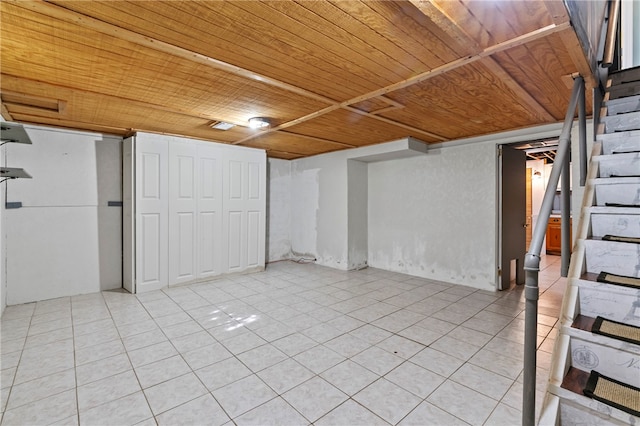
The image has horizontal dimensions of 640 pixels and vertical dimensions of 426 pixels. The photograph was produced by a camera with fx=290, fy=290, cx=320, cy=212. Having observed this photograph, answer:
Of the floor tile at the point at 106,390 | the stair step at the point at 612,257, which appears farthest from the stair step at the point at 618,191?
the floor tile at the point at 106,390

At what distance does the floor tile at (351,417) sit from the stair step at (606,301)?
48.9 inches

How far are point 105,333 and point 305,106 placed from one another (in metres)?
3.01

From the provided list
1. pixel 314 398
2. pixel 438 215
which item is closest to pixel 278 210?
pixel 438 215

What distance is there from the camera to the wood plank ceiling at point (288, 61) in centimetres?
157

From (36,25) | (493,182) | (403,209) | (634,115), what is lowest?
(403,209)

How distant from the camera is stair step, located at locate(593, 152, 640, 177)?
191 cm

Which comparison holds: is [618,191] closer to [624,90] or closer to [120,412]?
[624,90]

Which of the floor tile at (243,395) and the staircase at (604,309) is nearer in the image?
the staircase at (604,309)

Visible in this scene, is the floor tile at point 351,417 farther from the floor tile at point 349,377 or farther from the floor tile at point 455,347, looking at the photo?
the floor tile at point 455,347

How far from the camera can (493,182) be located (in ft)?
13.8

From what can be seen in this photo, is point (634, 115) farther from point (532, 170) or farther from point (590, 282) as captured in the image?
point (532, 170)

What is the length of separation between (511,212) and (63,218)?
639 centimetres

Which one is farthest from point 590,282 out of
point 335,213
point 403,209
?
point 335,213

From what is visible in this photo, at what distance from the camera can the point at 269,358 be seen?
239 centimetres
